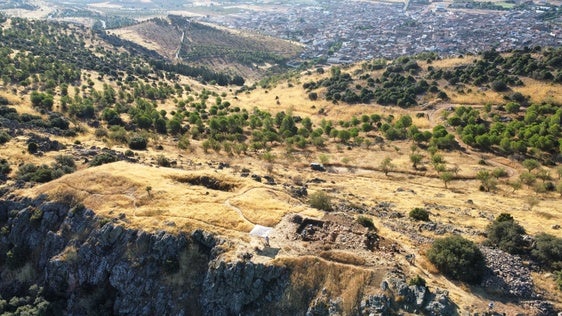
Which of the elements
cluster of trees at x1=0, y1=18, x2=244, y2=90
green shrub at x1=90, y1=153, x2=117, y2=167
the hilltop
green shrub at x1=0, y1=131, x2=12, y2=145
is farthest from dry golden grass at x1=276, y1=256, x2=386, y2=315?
cluster of trees at x1=0, y1=18, x2=244, y2=90

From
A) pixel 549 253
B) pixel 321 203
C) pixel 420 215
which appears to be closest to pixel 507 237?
pixel 549 253

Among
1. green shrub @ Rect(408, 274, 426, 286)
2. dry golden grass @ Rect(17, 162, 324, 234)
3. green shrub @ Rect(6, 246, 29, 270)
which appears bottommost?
green shrub @ Rect(6, 246, 29, 270)

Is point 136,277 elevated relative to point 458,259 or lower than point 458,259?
lower

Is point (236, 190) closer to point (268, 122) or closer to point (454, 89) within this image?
point (268, 122)

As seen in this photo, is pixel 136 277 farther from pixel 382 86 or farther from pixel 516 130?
pixel 382 86

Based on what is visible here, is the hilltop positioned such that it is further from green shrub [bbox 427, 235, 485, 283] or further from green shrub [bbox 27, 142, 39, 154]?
green shrub [bbox 427, 235, 485, 283]

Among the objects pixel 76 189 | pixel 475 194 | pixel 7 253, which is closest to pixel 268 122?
pixel 475 194
